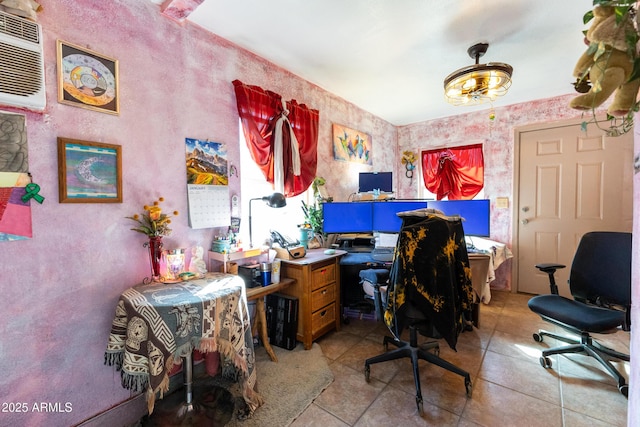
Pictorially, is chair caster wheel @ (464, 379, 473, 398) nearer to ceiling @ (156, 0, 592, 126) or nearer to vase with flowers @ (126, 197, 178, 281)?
vase with flowers @ (126, 197, 178, 281)

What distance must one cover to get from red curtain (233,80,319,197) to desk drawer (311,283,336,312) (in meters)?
0.96

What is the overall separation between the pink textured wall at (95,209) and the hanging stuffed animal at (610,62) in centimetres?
205

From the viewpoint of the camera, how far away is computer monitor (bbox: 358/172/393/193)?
350cm

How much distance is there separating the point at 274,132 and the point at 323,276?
138 centimetres

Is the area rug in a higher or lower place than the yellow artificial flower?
lower

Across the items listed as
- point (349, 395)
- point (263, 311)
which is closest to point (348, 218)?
point (263, 311)

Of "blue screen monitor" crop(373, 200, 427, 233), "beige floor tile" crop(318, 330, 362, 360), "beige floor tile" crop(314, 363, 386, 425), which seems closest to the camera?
"beige floor tile" crop(314, 363, 386, 425)

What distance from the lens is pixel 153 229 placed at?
1684mm

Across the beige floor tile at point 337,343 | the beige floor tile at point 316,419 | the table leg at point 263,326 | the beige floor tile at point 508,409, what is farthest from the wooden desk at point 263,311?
the beige floor tile at point 508,409

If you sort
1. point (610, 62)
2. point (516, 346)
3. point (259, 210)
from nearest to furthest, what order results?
1. point (610, 62)
2. point (516, 346)
3. point (259, 210)

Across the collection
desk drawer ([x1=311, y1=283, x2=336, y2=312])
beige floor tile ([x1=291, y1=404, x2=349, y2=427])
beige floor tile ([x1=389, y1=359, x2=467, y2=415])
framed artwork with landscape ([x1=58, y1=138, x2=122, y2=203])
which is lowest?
beige floor tile ([x1=291, y1=404, x2=349, y2=427])

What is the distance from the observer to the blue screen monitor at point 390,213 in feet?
9.37

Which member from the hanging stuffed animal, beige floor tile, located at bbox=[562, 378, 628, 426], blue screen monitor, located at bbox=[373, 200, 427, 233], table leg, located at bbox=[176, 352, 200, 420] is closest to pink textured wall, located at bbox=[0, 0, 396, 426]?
table leg, located at bbox=[176, 352, 200, 420]

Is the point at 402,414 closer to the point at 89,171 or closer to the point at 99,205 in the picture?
the point at 99,205
